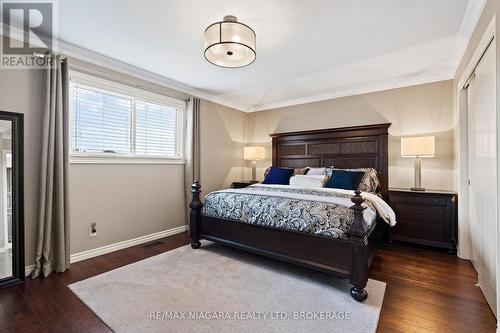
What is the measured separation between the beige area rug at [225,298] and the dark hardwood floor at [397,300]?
11cm

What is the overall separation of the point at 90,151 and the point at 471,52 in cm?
435

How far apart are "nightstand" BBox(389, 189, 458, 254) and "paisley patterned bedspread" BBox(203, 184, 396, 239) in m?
0.70

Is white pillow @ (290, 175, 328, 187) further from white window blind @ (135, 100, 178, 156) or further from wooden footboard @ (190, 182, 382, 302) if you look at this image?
white window blind @ (135, 100, 178, 156)

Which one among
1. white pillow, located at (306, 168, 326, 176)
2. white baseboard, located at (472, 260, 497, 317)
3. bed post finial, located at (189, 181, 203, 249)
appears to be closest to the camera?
white baseboard, located at (472, 260, 497, 317)

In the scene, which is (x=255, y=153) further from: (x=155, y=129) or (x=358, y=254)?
(x=358, y=254)

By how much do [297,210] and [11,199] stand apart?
2771 mm

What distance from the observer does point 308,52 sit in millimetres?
2902

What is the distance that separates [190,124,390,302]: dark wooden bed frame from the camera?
207 centimetres

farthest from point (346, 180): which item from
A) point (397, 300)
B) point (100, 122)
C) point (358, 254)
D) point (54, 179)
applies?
point (54, 179)

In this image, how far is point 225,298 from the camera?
80.2 inches

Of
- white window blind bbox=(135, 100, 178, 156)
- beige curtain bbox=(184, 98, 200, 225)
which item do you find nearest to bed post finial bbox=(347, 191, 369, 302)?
beige curtain bbox=(184, 98, 200, 225)

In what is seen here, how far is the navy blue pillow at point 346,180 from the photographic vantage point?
3.43 meters

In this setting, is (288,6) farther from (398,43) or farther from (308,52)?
(398,43)

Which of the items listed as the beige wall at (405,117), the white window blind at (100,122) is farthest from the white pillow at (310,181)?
the white window blind at (100,122)
